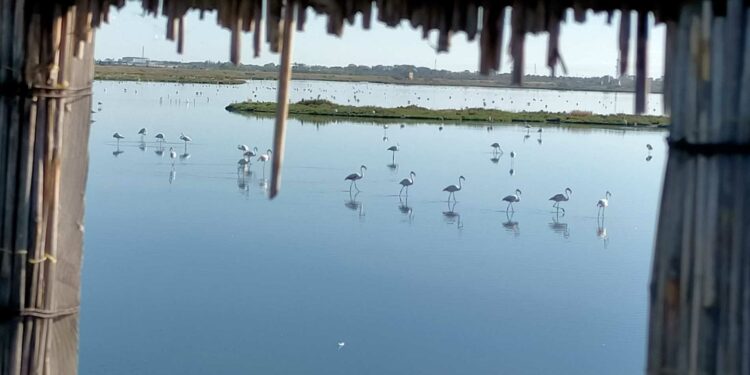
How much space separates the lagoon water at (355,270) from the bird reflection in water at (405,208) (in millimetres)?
49

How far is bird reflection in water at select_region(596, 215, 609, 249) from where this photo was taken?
11.5 m

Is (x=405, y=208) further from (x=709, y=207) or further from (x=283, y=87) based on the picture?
(x=709, y=207)

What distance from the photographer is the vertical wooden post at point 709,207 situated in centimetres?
226

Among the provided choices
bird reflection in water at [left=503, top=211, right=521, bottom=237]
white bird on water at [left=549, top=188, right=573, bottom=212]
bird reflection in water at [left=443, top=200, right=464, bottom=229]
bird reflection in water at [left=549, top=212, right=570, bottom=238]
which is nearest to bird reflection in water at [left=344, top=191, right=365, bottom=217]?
bird reflection in water at [left=443, top=200, right=464, bottom=229]

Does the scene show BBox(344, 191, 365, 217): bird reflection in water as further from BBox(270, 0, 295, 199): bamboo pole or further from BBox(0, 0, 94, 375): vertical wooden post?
BBox(270, 0, 295, 199): bamboo pole

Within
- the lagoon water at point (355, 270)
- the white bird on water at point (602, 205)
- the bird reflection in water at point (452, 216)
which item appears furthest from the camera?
the white bird on water at point (602, 205)

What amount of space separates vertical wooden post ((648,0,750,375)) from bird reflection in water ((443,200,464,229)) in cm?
950

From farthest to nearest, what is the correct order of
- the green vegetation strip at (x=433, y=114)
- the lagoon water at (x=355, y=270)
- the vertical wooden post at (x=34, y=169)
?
1. the green vegetation strip at (x=433, y=114)
2. the lagoon water at (x=355, y=270)
3. the vertical wooden post at (x=34, y=169)

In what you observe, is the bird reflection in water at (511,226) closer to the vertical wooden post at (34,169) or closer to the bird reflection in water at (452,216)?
the bird reflection in water at (452,216)

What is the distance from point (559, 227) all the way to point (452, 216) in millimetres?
1253

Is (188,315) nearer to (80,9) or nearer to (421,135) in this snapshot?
(80,9)

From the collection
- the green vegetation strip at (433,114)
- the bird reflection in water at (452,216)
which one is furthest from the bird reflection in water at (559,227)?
the green vegetation strip at (433,114)

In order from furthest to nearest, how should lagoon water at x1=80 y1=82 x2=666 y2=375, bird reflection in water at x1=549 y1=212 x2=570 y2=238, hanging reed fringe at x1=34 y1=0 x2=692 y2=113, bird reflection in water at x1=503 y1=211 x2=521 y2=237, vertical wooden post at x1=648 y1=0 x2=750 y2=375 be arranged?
bird reflection in water at x1=549 y1=212 x2=570 y2=238, bird reflection in water at x1=503 y1=211 x2=521 y2=237, lagoon water at x1=80 y1=82 x2=666 y2=375, hanging reed fringe at x1=34 y1=0 x2=692 y2=113, vertical wooden post at x1=648 y1=0 x2=750 y2=375

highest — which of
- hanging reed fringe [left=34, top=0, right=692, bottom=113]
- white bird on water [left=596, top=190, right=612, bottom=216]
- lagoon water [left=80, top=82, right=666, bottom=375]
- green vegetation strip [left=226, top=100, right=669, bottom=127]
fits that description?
green vegetation strip [left=226, top=100, right=669, bottom=127]
